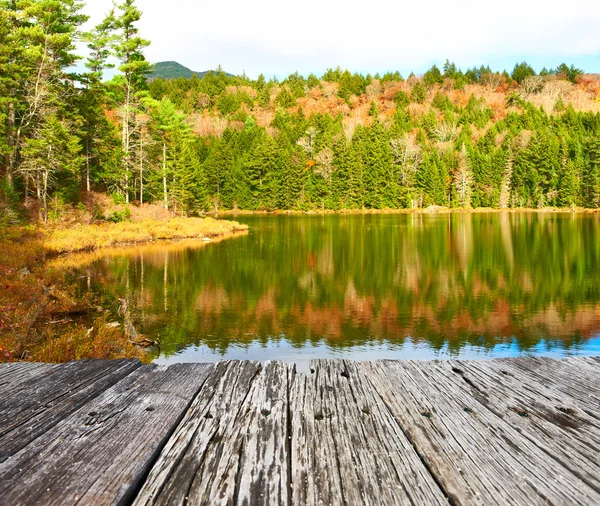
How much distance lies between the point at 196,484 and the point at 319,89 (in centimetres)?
13017

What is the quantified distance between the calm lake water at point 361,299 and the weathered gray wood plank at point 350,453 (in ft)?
24.3

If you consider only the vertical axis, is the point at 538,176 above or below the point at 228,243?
above

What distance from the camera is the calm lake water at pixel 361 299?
10.2 meters

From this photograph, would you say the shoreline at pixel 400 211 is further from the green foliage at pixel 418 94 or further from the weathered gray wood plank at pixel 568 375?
the weathered gray wood plank at pixel 568 375

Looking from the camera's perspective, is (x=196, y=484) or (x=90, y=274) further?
(x=90, y=274)

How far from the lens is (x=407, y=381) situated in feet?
7.27

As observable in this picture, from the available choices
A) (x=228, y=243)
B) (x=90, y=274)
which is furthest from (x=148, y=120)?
(x=90, y=274)

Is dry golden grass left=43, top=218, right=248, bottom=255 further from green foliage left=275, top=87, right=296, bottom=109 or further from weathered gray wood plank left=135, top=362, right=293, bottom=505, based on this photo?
green foliage left=275, top=87, right=296, bottom=109

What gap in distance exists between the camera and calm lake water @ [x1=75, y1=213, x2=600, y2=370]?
10.2 metres

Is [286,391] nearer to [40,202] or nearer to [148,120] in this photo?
[40,202]

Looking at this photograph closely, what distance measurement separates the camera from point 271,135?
3681 inches

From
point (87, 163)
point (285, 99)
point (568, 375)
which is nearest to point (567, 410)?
point (568, 375)

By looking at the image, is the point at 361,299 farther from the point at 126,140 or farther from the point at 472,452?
the point at 126,140

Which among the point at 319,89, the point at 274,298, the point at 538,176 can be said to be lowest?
the point at 274,298
